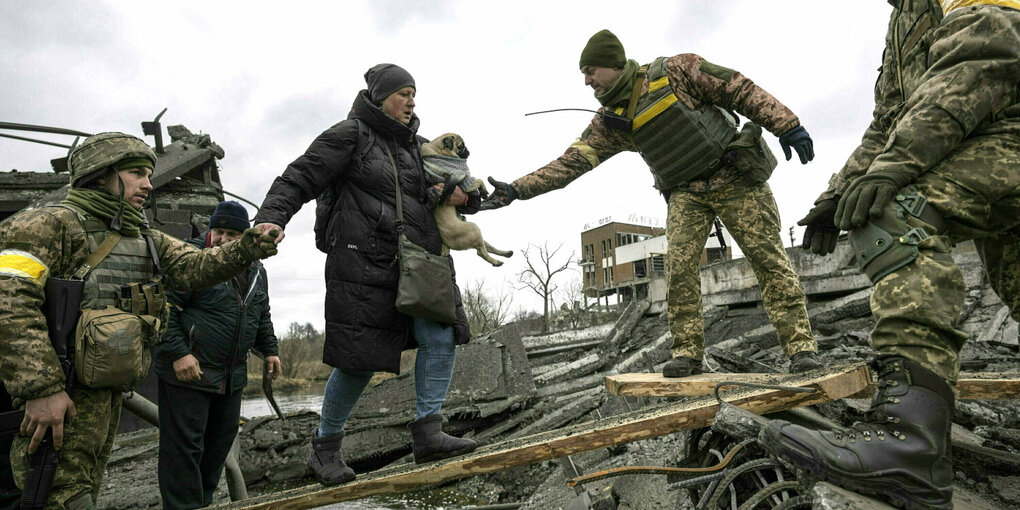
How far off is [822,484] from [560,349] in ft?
25.0

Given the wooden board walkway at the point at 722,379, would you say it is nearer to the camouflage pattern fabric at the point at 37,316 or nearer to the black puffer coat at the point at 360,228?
the black puffer coat at the point at 360,228

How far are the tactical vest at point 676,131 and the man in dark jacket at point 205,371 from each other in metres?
2.93

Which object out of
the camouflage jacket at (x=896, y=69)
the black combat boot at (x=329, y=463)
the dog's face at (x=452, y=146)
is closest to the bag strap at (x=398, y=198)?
the dog's face at (x=452, y=146)

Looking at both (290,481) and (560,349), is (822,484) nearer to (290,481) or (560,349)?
(290,481)

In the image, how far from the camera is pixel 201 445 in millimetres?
3285

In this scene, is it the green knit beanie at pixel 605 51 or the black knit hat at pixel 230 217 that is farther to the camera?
the black knit hat at pixel 230 217

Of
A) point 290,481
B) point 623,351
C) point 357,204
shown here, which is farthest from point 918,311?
point 623,351

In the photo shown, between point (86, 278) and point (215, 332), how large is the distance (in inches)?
50.6

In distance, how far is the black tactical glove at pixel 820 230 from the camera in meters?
2.20

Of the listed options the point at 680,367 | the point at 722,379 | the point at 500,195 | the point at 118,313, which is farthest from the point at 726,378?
the point at 118,313

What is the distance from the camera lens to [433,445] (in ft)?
8.91

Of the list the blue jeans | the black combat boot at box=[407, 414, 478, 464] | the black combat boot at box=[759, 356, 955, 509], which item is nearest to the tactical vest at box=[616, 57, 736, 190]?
the blue jeans

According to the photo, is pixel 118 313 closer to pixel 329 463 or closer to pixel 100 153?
pixel 100 153

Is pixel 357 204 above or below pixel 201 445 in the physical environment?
above
